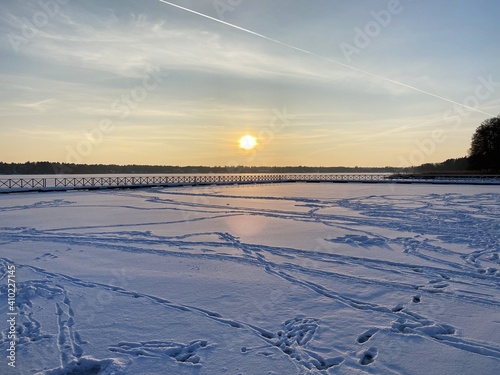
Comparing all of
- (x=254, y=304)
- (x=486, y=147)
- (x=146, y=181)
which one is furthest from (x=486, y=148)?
(x=254, y=304)

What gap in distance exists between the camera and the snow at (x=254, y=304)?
13.5 ft

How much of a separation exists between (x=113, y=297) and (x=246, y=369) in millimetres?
3054

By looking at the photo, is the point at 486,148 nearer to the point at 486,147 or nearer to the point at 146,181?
the point at 486,147

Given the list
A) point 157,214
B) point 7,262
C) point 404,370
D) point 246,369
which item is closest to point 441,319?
point 404,370

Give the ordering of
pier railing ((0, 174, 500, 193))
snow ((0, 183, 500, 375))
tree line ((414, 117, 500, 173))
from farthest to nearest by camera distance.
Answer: tree line ((414, 117, 500, 173))
pier railing ((0, 174, 500, 193))
snow ((0, 183, 500, 375))

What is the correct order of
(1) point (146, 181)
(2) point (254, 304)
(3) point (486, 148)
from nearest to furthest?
(2) point (254, 304)
(1) point (146, 181)
(3) point (486, 148)

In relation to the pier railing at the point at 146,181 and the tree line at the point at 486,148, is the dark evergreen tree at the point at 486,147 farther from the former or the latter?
the pier railing at the point at 146,181

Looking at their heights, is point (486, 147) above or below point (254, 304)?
above

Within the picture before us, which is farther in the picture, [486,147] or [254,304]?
[486,147]

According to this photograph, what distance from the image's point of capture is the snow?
412 cm

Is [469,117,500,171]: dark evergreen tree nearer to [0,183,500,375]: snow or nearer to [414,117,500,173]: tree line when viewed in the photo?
[414,117,500,173]: tree line

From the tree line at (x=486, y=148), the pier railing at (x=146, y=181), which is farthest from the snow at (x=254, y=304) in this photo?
the tree line at (x=486, y=148)

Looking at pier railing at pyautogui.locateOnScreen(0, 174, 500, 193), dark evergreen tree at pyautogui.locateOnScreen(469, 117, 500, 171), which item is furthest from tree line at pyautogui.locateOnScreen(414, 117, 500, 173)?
pier railing at pyautogui.locateOnScreen(0, 174, 500, 193)

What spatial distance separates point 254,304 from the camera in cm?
572
